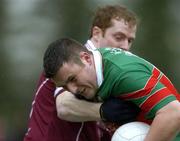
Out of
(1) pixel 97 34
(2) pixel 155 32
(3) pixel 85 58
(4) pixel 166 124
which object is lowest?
(2) pixel 155 32

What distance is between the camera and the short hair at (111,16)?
6.48m

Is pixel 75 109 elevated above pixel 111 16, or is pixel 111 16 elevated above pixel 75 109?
pixel 111 16

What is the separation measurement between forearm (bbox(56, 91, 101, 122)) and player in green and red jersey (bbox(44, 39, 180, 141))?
19 centimetres

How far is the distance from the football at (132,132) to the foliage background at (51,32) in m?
16.6

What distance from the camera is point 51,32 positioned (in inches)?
897

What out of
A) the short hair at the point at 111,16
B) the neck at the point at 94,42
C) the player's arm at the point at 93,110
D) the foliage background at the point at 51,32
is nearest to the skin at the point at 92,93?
the player's arm at the point at 93,110

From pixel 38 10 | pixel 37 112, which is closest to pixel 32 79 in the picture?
pixel 38 10

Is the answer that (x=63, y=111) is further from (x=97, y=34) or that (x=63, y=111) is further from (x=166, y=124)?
(x=166, y=124)

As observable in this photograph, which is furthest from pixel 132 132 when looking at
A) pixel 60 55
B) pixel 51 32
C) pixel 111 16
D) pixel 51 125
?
pixel 51 32

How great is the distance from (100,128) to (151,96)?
1190 millimetres

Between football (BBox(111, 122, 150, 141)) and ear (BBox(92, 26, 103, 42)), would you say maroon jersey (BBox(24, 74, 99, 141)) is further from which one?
football (BBox(111, 122, 150, 141))

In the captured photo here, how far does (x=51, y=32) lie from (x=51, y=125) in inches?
655

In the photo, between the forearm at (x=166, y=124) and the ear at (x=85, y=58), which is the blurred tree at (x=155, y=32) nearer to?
the ear at (x=85, y=58)

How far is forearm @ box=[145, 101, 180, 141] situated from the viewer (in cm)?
511
